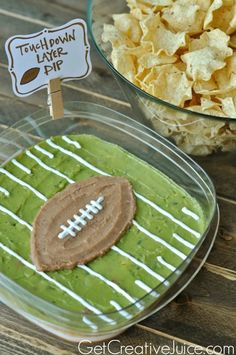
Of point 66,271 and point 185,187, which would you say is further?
point 185,187

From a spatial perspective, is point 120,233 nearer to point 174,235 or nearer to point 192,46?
point 174,235

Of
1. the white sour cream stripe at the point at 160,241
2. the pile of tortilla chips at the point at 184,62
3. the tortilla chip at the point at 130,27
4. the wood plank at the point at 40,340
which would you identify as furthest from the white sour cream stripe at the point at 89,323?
the tortilla chip at the point at 130,27

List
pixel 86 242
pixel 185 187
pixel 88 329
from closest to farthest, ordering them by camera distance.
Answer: pixel 88 329 < pixel 86 242 < pixel 185 187

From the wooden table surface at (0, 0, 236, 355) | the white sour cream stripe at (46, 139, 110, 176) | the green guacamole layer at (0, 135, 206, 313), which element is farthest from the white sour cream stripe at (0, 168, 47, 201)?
the wooden table surface at (0, 0, 236, 355)

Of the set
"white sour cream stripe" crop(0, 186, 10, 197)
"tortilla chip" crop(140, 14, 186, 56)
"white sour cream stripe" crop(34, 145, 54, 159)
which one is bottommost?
"white sour cream stripe" crop(0, 186, 10, 197)

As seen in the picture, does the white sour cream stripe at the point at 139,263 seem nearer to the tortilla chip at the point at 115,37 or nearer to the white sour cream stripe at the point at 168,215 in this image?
the white sour cream stripe at the point at 168,215

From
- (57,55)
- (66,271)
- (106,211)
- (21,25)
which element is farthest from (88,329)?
(21,25)

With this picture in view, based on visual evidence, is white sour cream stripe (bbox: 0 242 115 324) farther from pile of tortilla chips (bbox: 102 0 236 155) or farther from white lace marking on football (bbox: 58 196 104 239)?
pile of tortilla chips (bbox: 102 0 236 155)

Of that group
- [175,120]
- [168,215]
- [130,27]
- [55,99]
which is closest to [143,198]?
[168,215]
